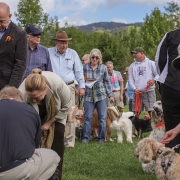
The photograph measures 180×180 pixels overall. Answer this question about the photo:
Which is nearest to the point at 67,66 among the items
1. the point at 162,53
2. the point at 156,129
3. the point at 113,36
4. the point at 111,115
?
the point at 156,129

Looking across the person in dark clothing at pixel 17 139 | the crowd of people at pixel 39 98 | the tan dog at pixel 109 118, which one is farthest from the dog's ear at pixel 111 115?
the person in dark clothing at pixel 17 139

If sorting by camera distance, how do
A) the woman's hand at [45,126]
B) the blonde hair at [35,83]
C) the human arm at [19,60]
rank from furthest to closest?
the human arm at [19,60], the woman's hand at [45,126], the blonde hair at [35,83]

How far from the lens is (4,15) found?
5.45 m

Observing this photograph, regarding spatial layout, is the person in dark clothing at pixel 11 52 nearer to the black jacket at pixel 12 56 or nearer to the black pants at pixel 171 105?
the black jacket at pixel 12 56

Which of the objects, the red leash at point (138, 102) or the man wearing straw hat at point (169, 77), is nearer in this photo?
the man wearing straw hat at point (169, 77)

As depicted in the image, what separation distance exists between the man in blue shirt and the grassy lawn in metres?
1.60

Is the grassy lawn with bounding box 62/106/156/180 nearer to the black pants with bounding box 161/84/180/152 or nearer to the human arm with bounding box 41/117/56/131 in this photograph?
the black pants with bounding box 161/84/180/152

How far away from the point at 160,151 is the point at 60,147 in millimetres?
1218

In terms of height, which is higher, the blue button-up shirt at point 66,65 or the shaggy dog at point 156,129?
the blue button-up shirt at point 66,65

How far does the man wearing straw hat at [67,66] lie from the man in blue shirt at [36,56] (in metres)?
1.36

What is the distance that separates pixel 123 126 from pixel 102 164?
3.37m

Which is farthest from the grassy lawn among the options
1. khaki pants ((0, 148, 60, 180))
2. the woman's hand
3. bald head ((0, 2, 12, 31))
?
bald head ((0, 2, 12, 31))

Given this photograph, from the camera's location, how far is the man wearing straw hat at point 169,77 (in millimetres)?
5725

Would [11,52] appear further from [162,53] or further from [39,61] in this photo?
[162,53]
